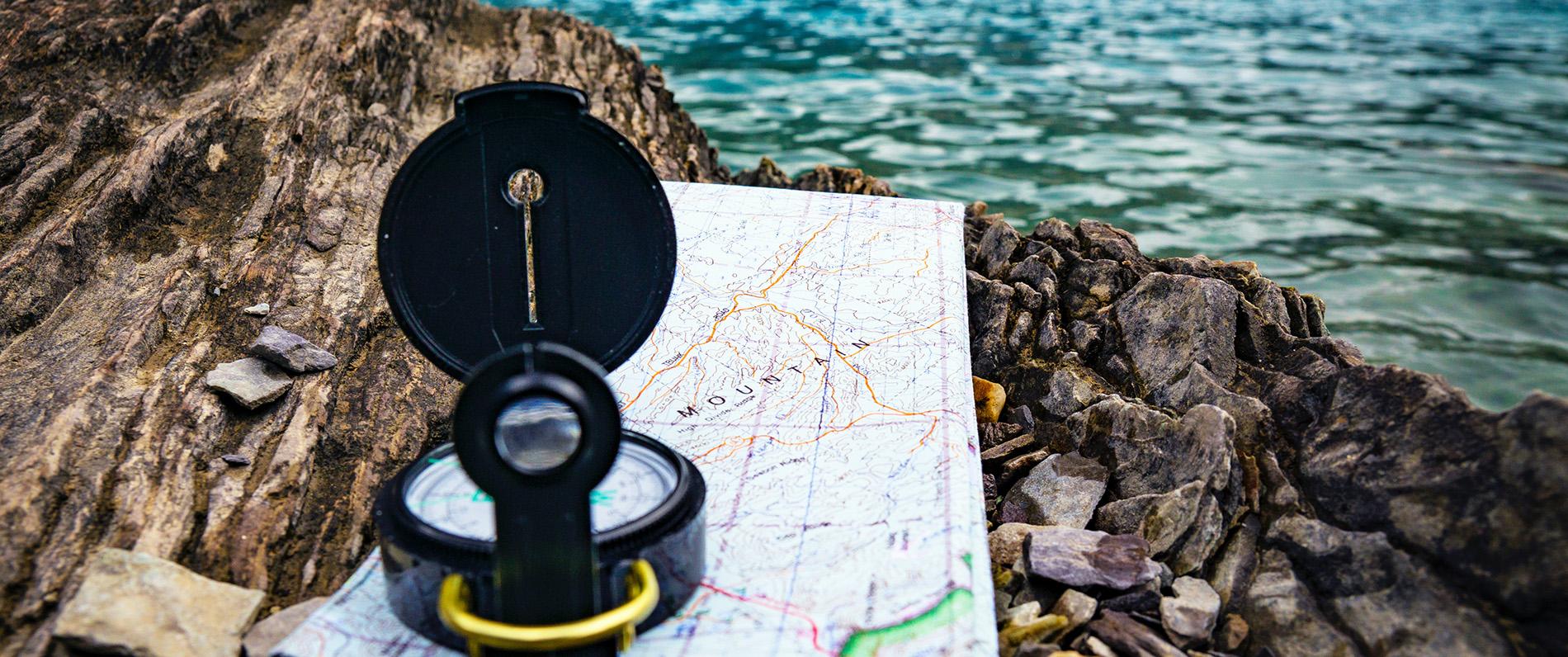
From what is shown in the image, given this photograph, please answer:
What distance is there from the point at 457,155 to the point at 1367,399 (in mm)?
2331

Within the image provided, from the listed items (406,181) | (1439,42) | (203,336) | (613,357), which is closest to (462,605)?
(613,357)

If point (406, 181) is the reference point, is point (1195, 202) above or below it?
below

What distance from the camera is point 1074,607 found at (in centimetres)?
273

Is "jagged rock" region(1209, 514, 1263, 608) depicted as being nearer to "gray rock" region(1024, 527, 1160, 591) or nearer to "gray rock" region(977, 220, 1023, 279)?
"gray rock" region(1024, 527, 1160, 591)

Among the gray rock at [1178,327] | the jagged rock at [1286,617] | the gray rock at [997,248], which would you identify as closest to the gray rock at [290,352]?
the gray rock at [997,248]

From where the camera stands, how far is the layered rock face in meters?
2.40

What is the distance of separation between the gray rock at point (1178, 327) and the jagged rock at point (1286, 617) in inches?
33.2

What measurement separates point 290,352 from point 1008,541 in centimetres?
217

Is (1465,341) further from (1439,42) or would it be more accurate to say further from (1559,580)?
(1439,42)

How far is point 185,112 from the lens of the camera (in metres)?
4.86

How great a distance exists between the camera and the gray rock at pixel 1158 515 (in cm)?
295

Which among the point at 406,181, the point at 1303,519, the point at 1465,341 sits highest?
the point at 406,181

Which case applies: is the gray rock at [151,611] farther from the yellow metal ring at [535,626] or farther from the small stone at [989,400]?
the small stone at [989,400]

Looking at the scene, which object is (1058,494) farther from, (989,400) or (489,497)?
(489,497)
